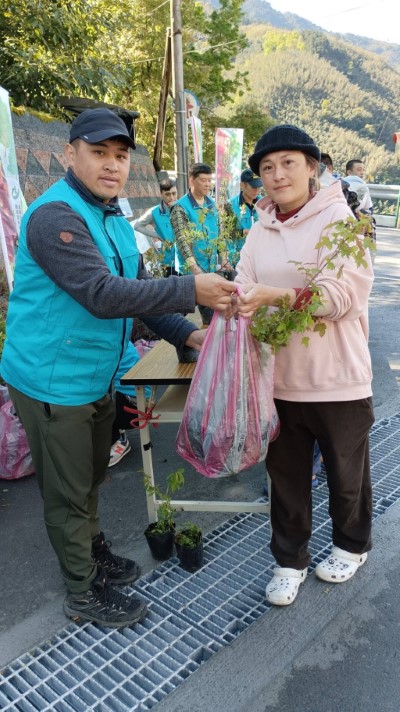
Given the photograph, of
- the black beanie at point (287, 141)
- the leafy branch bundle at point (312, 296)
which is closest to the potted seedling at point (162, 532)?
the leafy branch bundle at point (312, 296)

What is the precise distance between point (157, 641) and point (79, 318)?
122 cm

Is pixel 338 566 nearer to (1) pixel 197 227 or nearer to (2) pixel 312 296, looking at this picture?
(2) pixel 312 296

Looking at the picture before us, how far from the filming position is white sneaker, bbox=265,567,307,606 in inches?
85.2

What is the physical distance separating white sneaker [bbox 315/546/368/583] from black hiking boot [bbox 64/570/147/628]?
2.46ft

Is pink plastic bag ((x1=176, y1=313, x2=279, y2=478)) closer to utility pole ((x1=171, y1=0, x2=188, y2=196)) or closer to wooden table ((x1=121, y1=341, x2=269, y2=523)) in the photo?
wooden table ((x1=121, y1=341, x2=269, y2=523))

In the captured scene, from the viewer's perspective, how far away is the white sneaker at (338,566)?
2281mm

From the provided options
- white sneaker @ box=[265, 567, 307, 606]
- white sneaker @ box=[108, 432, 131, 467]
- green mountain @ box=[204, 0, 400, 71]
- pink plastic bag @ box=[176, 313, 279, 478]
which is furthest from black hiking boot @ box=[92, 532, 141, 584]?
green mountain @ box=[204, 0, 400, 71]

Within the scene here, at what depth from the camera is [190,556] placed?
2.39 m

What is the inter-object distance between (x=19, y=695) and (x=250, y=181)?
3888 mm

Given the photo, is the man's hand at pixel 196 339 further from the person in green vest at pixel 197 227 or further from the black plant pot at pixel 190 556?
the person in green vest at pixel 197 227

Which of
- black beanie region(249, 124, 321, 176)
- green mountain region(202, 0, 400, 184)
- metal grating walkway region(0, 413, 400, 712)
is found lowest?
metal grating walkway region(0, 413, 400, 712)

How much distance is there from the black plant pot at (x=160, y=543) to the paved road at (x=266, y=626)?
8cm

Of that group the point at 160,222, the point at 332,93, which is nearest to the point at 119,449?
the point at 160,222

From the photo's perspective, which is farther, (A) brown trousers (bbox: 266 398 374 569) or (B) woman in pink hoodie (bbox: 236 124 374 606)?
(A) brown trousers (bbox: 266 398 374 569)
